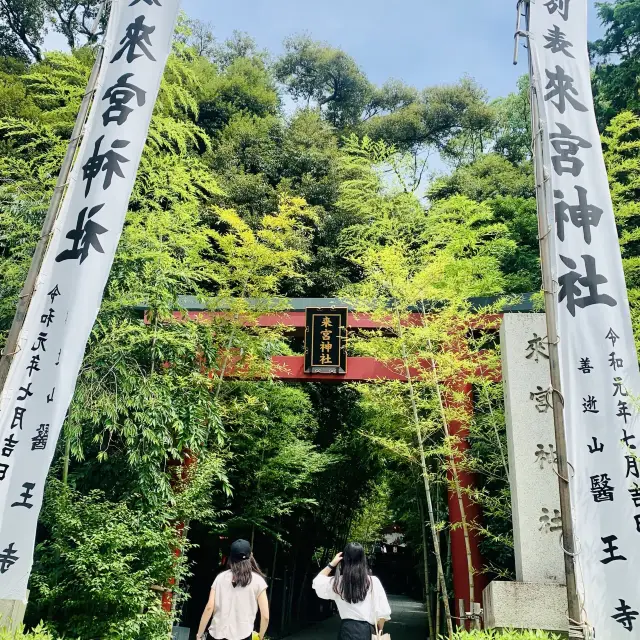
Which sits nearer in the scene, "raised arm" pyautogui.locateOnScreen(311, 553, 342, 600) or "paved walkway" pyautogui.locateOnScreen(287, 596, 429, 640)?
"raised arm" pyautogui.locateOnScreen(311, 553, 342, 600)

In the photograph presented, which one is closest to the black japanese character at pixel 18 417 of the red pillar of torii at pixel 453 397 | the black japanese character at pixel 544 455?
the black japanese character at pixel 544 455

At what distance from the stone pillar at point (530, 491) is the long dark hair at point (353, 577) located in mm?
1059

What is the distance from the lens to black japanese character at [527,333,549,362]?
4527 mm

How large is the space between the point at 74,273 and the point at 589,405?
10.1 ft

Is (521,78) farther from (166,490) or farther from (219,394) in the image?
(166,490)

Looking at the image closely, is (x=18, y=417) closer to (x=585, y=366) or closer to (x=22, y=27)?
(x=585, y=366)

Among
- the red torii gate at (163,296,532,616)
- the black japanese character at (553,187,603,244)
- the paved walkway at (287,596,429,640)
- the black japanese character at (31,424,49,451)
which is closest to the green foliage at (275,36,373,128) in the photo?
the red torii gate at (163,296,532,616)

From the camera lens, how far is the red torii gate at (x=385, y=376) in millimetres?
7535

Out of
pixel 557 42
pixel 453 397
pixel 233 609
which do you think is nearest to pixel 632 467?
pixel 233 609

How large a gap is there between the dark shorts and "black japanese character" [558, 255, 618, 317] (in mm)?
2035

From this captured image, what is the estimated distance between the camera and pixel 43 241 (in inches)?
158

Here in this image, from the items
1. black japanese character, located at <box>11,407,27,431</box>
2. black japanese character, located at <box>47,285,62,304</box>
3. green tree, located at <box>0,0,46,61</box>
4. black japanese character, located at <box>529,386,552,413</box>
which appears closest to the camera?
black japanese character, located at <box>11,407,27,431</box>

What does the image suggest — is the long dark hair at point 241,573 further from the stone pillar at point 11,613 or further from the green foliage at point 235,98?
the green foliage at point 235,98

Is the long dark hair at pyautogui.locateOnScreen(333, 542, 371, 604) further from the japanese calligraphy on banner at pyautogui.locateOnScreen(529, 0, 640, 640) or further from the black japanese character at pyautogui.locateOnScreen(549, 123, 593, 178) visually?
the black japanese character at pyautogui.locateOnScreen(549, 123, 593, 178)
